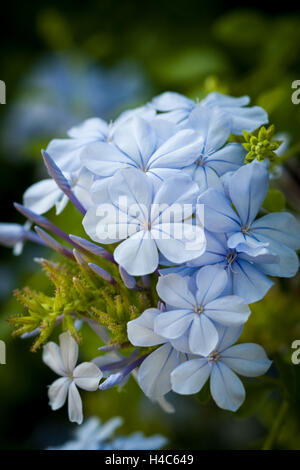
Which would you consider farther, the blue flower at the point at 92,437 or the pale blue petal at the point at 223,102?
the blue flower at the point at 92,437

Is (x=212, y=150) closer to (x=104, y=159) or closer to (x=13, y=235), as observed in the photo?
(x=104, y=159)

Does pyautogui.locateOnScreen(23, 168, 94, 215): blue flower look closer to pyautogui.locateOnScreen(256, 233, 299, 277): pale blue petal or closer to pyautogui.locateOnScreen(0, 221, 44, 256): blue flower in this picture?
pyautogui.locateOnScreen(0, 221, 44, 256): blue flower

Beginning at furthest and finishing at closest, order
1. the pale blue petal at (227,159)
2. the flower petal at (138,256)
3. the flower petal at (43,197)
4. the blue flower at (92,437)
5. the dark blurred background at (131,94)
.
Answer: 1. the dark blurred background at (131,94)
2. the blue flower at (92,437)
3. the flower petal at (43,197)
4. the pale blue petal at (227,159)
5. the flower petal at (138,256)

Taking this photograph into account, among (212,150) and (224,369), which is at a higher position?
(212,150)

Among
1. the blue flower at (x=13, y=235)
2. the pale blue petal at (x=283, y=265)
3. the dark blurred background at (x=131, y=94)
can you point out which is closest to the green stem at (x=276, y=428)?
the dark blurred background at (x=131, y=94)

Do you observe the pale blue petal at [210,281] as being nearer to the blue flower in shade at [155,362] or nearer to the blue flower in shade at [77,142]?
the blue flower in shade at [155,362]

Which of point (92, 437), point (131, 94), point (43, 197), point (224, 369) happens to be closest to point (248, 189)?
point (224, 369)

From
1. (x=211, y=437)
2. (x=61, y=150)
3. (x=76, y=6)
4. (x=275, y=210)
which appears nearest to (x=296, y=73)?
(x=275, y=210)
